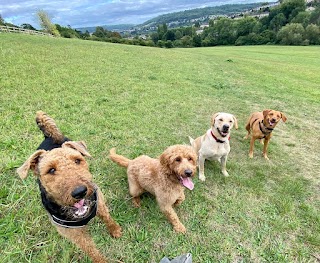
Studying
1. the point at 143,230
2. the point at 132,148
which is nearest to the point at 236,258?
the point at 143,230

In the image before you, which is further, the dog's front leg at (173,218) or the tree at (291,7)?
the tree at (291,7)

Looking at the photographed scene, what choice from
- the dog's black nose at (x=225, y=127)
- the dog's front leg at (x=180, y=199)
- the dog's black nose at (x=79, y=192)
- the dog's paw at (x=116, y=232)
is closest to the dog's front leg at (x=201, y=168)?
the dog's black nose at (x=225, y=127)

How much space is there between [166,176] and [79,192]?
1421 mm

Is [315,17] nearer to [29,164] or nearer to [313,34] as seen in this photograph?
[313,34]

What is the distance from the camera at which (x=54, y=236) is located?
2.94 meters

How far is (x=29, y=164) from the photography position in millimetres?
2379

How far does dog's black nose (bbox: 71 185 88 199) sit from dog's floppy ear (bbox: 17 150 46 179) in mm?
640

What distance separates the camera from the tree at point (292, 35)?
162 ft

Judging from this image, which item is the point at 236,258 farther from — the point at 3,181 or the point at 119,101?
the point at 119,101

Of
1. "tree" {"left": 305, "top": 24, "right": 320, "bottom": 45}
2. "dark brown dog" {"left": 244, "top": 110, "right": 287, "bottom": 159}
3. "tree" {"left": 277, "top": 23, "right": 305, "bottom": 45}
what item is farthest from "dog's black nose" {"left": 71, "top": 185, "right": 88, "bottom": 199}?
"tree" {"left": 305, "top": 24, "right": 320, "bottom": 45}

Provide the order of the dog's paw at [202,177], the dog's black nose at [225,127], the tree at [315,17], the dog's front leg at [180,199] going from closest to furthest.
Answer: the dog's front leg at [180,199] < the dog's black nose at [225,127] < the dog's paw at [202,177] < the tree at [315,17]

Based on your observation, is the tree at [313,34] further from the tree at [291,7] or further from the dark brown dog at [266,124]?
the dark brown dog at [266,124]

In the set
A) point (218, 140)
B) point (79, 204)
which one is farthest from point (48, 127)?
point (218, 140)

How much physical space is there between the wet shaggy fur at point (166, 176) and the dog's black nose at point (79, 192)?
1.26 m
